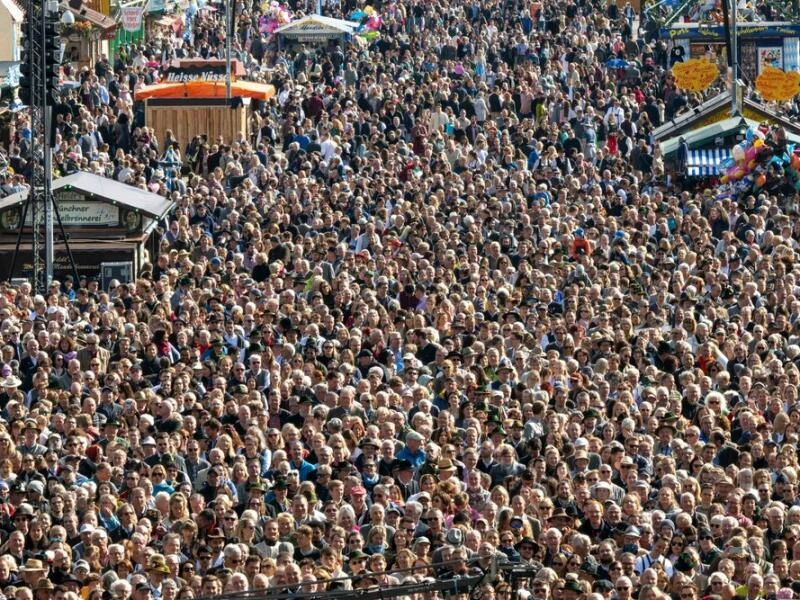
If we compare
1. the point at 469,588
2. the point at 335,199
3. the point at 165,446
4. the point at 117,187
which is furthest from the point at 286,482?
the point at 335,199

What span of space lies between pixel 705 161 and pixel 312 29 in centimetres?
1942

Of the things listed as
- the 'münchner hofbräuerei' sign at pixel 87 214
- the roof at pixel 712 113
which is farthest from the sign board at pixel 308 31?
the 'münchner hofbräuerei' sign at pixel 87 214

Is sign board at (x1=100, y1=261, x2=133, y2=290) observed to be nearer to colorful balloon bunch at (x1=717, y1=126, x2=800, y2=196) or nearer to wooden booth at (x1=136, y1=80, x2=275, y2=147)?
colorful balloon bunch at (x1=717, y1=126, x2=800, y2=196)

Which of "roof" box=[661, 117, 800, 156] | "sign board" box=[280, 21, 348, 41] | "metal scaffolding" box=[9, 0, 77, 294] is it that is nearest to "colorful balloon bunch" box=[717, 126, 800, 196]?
"roof" box=[661, 117, 800, 156]

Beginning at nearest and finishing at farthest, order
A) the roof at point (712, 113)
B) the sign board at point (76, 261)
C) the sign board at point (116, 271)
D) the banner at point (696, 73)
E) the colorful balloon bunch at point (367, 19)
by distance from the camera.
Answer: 1. the sign board at point (116, 271)
2. the sign board at point (76, 261)
3. the roof at point (712, 113)
4. the banner at point (696, 73)
5. the colorful balloon bunch at point (367, 19)

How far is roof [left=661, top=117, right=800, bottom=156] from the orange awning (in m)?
8.08

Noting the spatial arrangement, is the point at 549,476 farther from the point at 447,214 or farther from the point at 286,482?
the point at 447,214

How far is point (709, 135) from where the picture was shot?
38.7 meters

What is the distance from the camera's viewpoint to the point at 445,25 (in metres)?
56.3

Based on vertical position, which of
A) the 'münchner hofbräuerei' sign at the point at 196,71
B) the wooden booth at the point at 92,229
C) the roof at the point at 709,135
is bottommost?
the wooden booth at the point at 92,229

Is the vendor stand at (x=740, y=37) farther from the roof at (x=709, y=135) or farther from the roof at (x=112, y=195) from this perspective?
the roof at (x=112, y=195)

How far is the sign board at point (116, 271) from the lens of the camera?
99.5 feet

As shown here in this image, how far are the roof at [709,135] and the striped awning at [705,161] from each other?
149 millimetres

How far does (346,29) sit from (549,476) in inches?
1454
